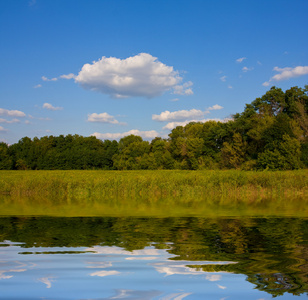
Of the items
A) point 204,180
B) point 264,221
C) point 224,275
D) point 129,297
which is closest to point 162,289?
point 129,297

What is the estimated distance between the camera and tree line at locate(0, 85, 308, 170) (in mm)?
44366

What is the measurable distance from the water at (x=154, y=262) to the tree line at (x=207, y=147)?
113 ft

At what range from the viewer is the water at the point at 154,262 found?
4.85m

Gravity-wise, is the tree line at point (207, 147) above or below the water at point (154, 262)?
above

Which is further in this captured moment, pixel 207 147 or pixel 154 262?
pixel 207 147

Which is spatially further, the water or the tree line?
the tree line

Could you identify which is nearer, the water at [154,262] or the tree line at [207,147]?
the water at [154,262]

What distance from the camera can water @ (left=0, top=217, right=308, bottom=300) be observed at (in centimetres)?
485

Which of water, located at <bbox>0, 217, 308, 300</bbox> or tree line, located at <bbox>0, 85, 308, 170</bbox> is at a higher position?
tree line, located at <bbox>0, 85, 308, 170</bbox>

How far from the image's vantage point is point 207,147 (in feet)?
216

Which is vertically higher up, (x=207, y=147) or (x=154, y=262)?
(x=207, y=147)

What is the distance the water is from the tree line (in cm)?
3452

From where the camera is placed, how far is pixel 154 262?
6230 millimetres

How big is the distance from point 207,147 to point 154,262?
60.4 metres
